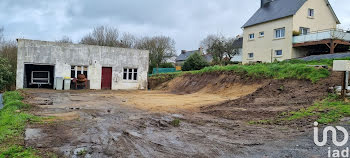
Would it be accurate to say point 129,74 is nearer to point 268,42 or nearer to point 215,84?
point 215,84

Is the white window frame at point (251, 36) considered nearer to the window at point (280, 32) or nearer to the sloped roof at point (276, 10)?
the sloped roof at point (276, 10)

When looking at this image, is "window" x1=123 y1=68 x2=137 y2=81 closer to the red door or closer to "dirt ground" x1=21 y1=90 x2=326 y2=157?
the red door

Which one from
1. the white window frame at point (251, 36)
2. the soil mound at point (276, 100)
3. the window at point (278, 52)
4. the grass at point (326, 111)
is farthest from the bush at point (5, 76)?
the window at point (278, 52)

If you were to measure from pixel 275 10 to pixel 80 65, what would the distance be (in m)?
22.4

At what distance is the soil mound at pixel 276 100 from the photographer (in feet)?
26.8

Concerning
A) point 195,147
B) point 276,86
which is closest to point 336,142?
point 195,147

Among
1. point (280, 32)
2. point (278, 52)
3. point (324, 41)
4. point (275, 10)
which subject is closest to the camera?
point (324, 41)

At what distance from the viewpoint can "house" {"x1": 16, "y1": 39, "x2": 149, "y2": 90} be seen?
19.1 metres

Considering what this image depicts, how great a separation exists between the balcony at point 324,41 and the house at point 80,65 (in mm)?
15324

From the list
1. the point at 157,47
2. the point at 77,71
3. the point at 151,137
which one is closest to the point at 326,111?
the point at 151,137

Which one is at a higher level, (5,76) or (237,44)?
(237,44)

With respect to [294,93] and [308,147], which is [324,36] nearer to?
[294,93]

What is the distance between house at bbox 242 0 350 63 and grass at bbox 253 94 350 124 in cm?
1636

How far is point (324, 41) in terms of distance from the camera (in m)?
21.8
